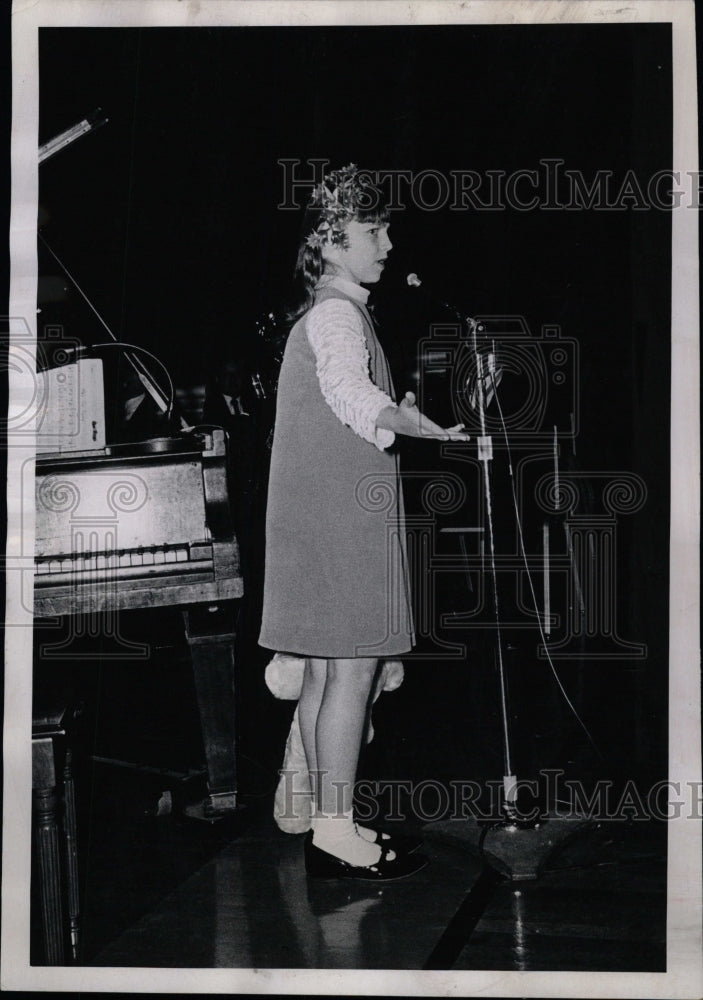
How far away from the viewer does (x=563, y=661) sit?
2166 mm

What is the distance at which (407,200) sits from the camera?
2100 mm

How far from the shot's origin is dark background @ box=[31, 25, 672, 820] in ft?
6.80

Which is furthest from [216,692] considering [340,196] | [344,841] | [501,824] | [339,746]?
[340,196]

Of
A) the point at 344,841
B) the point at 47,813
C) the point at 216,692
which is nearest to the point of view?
the point at 47,813

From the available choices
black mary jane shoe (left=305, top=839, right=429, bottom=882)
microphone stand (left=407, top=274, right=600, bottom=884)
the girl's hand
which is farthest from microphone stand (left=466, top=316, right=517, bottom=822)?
black mary jane shoe (left=305, top=839, right=429, bottom=882)

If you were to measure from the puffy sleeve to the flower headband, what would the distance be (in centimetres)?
18

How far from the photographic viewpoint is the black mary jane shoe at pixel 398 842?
2.10 metres

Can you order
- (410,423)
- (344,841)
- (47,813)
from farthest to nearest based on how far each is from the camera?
1. (344,841)
2. (410,423)
3. (47,813)

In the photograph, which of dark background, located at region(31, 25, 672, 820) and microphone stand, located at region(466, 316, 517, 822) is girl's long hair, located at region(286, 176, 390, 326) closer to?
dark background, located at region(31, 25, 672, 820)

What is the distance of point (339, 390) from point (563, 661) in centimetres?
79

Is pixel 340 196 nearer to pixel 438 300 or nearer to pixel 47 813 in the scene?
pixel 438 300

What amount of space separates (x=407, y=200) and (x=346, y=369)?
0.41 meters

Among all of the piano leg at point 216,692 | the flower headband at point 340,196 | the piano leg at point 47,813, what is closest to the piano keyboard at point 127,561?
the piano leg at point 216,692

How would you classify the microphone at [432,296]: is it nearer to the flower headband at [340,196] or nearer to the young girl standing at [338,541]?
the young girl standing at [338,541]
